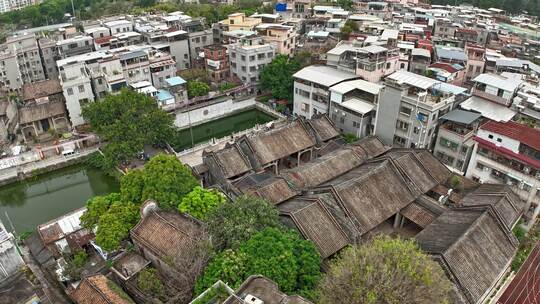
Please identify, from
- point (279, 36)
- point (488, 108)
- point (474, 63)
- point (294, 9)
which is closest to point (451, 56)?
point (474, 63)

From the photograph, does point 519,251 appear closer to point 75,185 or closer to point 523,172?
point 523,172

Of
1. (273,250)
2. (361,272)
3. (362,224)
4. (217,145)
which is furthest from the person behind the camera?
(217,145)

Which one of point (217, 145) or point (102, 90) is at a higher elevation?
point (102, 90)

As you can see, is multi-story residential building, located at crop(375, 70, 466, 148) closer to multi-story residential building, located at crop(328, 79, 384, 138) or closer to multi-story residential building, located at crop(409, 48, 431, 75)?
multi-story residential building, located at crop(328, 79, 384, 138)

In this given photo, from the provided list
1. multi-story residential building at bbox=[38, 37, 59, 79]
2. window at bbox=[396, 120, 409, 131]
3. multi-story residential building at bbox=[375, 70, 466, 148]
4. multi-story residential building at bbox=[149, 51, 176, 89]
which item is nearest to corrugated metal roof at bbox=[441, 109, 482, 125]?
multi-story residential building at bbox=[375, 70, 466, 148]

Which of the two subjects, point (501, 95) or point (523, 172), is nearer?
point (523, 172)

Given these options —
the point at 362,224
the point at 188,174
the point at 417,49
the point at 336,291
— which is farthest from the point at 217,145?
the point at 417,49

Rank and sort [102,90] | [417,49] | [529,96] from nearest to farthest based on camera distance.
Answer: [529,96]
[102,90]
[417,49]

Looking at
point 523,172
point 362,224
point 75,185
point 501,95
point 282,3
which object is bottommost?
point 75,185
